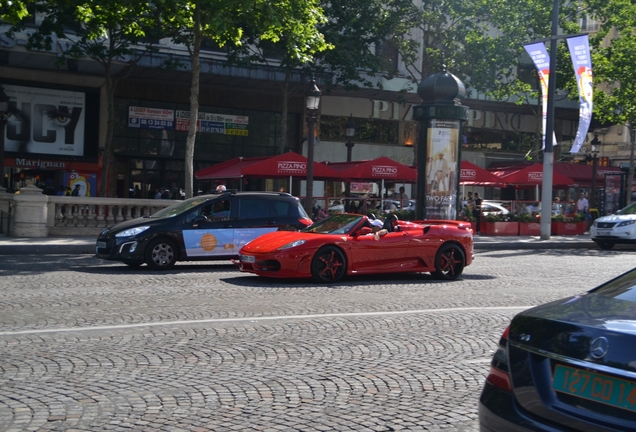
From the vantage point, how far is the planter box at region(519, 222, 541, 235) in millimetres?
30375

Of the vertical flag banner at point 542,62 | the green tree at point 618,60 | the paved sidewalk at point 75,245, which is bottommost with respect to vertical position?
the paved sidewalk at point 75,245

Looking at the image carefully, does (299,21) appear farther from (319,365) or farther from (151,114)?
(319,365)

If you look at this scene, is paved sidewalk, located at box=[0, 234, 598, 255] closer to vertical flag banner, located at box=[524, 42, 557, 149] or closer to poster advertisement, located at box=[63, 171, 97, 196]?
vertical flag banner, located at box=[524, 42, 557, 149]

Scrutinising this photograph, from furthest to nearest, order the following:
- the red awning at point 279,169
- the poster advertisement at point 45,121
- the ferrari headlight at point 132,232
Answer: the poster advertisement at point 45,121, the red awning at point 279,169, the ferrari headlight at point 132,232

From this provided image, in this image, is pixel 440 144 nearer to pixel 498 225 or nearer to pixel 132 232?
pixel 498 225

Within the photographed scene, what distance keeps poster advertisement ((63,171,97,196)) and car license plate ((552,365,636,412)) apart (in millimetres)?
33397

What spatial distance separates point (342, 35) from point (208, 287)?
77.4 ft

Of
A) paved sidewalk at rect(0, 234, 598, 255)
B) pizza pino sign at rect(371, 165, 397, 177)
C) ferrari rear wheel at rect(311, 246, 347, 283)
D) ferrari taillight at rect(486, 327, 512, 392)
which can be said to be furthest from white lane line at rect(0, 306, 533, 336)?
pizza pino sign at rect(371, 165, 397, 177)

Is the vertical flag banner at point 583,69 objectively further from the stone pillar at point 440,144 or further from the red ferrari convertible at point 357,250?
the red ferrari convertible at point 357,250

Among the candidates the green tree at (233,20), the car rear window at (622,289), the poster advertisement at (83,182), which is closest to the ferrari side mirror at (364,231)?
the car rear window at (622,289)

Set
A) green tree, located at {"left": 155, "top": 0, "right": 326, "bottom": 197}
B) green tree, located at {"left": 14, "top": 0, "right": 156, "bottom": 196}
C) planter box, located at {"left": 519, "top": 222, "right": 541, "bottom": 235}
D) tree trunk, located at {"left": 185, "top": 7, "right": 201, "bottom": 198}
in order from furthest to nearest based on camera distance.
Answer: planter box, located at {"left": 519, "top": 222, "right": 541, "bottom": 235}
green tree, located at {"left": 14, "top": 0, "right": 156, "bottom": 196}
tree trunk, located at {"left": 185, "top": 7, "right": 201, "bottom": 198}
green tree, located at {"left": 155, "top": 0, "right": 326, "bottom": 197}

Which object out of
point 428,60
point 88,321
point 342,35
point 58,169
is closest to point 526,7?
point 428,60

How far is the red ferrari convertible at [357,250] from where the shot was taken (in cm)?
1298

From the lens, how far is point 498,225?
1175 inches
